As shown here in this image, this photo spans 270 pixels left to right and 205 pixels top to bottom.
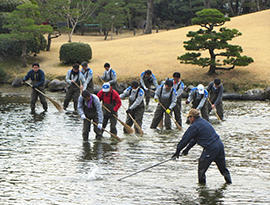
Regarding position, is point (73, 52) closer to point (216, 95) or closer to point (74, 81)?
point (74, 81)

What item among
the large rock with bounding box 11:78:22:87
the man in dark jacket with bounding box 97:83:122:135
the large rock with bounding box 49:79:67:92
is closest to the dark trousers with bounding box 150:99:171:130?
the man in dark jacket with bounding box 97:83:122:135

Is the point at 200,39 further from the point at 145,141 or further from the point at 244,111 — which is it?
the point at 145,141

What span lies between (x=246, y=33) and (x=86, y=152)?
29426mm

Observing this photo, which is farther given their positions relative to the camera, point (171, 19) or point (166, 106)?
point (171, 19)

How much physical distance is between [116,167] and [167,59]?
77.7 ft

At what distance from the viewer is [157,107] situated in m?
16.0

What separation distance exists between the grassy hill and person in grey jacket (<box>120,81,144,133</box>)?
48.1ft

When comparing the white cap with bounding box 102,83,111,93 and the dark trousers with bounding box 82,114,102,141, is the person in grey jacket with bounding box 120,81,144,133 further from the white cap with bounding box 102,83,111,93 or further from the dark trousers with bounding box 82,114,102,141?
the dark trousers with bounding box 82,114,102,141

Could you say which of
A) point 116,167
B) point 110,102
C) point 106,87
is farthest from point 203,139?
point 110,102

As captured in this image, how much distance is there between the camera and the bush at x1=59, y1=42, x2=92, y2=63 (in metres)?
33.0

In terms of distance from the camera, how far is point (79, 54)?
33281 mm

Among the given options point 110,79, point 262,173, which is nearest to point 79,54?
point 110,79

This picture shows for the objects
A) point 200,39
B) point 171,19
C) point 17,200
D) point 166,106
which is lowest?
point 17,200

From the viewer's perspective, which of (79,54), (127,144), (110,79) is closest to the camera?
(127,144)
